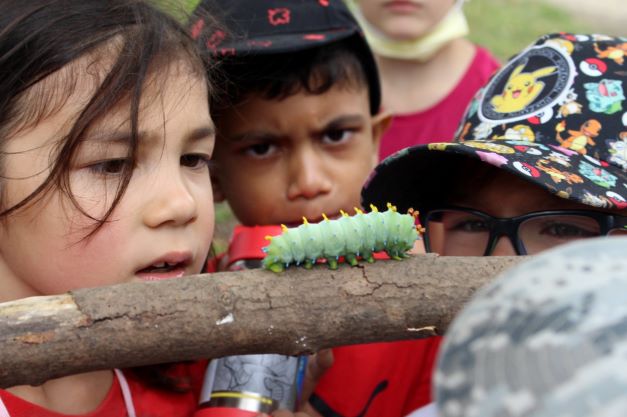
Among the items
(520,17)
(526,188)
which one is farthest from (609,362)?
(520,17)

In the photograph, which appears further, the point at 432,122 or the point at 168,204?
the point at 432,122

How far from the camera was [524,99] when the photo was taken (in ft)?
7.16

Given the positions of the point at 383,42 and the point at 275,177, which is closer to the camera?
the point at 275,177

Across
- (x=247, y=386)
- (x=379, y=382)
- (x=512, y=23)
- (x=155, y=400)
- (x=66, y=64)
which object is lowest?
(x=512, y=23)

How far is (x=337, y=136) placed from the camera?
275cm

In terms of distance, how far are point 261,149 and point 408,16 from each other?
137cm

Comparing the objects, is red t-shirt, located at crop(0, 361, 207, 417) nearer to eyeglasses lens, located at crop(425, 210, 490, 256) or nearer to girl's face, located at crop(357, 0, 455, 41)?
eyeglasses lens, located at crop(425, 210, 490, 256)

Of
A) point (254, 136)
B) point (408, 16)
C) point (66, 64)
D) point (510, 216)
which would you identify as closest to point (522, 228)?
point (510, 216)

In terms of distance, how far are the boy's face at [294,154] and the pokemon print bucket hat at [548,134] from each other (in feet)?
1.54

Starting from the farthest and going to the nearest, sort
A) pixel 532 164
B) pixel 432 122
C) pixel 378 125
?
pixel 432 122
pixel 378 125
pixel 532 164

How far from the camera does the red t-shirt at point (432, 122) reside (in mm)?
3715

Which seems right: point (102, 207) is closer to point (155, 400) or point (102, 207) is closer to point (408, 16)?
point (155, 400)

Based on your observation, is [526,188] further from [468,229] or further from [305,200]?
[305,200]

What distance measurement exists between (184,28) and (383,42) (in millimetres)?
1959
